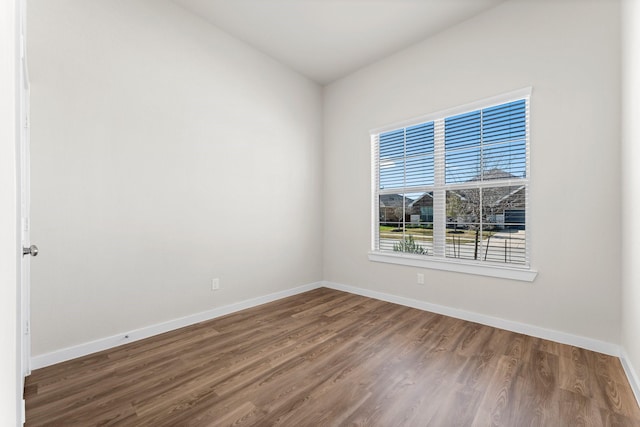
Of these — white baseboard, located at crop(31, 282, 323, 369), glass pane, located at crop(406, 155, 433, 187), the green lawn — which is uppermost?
glass pane, located at crop(406, 155, 433, 187)

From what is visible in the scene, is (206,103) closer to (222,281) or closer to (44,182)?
(44,182)

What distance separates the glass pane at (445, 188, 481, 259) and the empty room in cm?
2

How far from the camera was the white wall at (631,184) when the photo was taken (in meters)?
1.81

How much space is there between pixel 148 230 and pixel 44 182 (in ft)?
2.59

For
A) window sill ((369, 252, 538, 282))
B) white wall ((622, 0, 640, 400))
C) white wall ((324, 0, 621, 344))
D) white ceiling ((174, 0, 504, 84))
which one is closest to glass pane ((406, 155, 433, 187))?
white wall ((324, 0, 621, 344))

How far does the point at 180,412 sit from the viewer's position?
1624 millimetres

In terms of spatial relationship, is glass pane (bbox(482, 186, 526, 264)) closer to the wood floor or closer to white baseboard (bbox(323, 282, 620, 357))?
white baseboard (bbox(323, 282, 620, 357))

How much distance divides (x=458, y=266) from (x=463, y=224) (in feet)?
1.52

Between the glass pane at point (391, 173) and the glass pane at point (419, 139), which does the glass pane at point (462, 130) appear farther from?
the glass pane at point (391, 173)

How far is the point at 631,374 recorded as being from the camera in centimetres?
190

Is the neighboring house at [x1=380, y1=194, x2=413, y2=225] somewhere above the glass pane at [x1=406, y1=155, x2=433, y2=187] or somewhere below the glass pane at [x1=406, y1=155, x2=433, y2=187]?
below

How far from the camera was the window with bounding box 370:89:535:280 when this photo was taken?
109 inches

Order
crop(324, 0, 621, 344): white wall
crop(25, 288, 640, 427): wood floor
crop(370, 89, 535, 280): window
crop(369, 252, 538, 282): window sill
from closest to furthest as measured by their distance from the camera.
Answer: crop(25, 288, 640, 427): wood floor, crop(324, 0, 621, 344): white wall, crop(369, 252, 538, 282): window sill, crop(370, 89, 535, 280): window

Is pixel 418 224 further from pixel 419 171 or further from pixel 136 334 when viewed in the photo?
pixel 136 334
